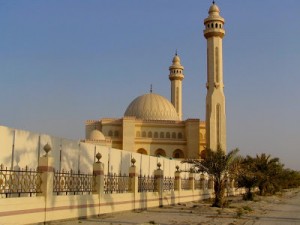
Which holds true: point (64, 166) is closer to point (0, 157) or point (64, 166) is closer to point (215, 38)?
point (0, 157)

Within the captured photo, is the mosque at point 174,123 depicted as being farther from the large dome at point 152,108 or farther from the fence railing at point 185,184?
the fence railing at point 185,184

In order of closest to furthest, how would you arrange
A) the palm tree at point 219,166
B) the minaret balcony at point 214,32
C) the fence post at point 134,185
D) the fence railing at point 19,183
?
the fence railing at point 19,183 → the fence post at point 134,185 → the palm tree at point 219,166 → the minaret balcony at point 214,32

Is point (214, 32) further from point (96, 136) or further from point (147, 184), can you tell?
point (147, 184)

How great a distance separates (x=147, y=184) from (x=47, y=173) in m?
8.16

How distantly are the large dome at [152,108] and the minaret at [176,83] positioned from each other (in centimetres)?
A: 337

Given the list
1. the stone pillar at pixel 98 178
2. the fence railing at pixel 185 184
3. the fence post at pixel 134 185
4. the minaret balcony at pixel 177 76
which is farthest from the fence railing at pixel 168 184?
the minaret balcony at pixel 177 76

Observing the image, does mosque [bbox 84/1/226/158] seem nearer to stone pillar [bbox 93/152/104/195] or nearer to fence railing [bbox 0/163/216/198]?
fence railing [bbox 0/163/216/198]

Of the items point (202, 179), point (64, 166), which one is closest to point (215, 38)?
point (202, 179)

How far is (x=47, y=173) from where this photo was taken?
11.6m

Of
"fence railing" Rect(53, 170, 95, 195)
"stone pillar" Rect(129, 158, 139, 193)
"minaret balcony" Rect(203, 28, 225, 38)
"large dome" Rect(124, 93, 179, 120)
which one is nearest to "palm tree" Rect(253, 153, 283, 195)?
"stone pillar" Rect(129, 158, 139, 193)

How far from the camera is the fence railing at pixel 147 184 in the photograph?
18409 millimetres

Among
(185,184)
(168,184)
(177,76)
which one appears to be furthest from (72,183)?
(177,76)

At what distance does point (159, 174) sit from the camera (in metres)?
20.3

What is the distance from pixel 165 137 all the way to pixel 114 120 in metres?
6.83
